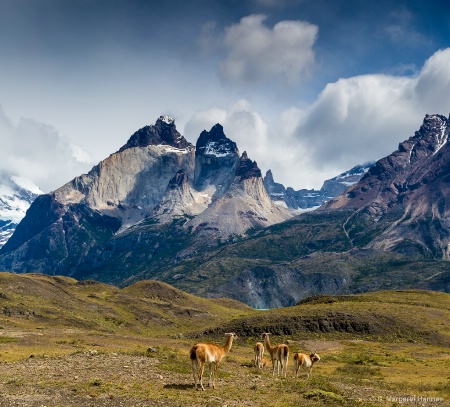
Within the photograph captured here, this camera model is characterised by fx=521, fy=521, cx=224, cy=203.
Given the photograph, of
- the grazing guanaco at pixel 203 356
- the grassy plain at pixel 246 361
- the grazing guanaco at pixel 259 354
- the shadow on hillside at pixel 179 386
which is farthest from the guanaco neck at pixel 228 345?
the grazing guanaco at pixel 259 354

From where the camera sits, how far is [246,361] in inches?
2751

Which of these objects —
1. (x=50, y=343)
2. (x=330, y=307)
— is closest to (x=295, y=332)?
(x=330, y=307)

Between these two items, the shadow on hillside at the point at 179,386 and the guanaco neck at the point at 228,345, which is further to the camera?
the guanaco neck at the point at 228,345

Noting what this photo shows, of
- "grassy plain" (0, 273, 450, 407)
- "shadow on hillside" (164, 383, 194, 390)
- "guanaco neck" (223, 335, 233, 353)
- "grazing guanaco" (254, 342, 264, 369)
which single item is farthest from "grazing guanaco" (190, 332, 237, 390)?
"grazing guanaco" (254, 342, 264, 369)

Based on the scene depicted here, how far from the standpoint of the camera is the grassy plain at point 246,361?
133ft

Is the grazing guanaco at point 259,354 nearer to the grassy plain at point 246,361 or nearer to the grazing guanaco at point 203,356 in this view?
the grassy plain at point 246,361

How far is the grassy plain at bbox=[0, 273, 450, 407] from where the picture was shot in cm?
4041

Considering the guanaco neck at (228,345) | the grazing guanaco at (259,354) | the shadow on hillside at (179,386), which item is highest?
the guanaco neck at (228,345)

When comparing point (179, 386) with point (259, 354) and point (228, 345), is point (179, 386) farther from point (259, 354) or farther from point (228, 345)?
point (259, 354)

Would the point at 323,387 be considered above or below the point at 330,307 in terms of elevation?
below

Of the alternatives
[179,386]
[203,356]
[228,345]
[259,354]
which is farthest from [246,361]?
[203,356]

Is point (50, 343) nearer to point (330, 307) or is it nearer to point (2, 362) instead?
point (2, 362)

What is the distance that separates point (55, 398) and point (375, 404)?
2416 centimetres

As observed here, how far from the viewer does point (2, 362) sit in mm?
53750
